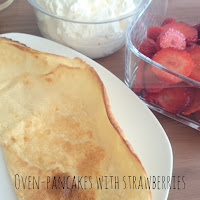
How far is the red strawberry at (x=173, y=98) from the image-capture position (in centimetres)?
75

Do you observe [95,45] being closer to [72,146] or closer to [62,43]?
[62,43]

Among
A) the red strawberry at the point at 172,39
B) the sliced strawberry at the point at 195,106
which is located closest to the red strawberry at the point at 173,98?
the sliced strawberry at the point at 195,106

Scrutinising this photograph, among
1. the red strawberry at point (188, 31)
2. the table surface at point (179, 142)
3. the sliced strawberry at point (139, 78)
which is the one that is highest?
the red strawberry at point (188, 31)

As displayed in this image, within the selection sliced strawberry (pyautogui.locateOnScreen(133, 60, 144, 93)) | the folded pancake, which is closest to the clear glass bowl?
sliced strawberry (pyautogui.locateOnScreen(133, 60, 144, 93))

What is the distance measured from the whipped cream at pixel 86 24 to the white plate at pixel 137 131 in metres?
0.04

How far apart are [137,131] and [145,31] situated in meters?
0.31

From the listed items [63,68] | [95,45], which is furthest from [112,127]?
[95,45]

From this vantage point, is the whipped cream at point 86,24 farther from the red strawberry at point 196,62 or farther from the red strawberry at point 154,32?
the red strawberry at point 196,62

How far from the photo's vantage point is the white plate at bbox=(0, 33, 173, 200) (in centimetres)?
66

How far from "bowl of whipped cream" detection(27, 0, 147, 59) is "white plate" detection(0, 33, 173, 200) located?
0.16ft

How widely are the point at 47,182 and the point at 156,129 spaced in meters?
0.27

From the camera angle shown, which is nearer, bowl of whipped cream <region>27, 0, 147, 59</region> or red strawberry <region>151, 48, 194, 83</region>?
red strawberry <region>151, 48, 194, 83</region>

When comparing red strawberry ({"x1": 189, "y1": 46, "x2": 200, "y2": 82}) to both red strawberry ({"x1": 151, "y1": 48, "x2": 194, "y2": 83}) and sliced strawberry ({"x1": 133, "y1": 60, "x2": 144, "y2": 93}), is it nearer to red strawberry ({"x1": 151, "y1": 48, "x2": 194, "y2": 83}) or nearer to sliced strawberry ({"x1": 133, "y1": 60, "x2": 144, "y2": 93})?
red strawberry ({"x1": 151, "y1": 48, "x2": 194, "y2": 83})

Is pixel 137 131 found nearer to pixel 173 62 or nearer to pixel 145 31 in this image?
pixel 173 62
